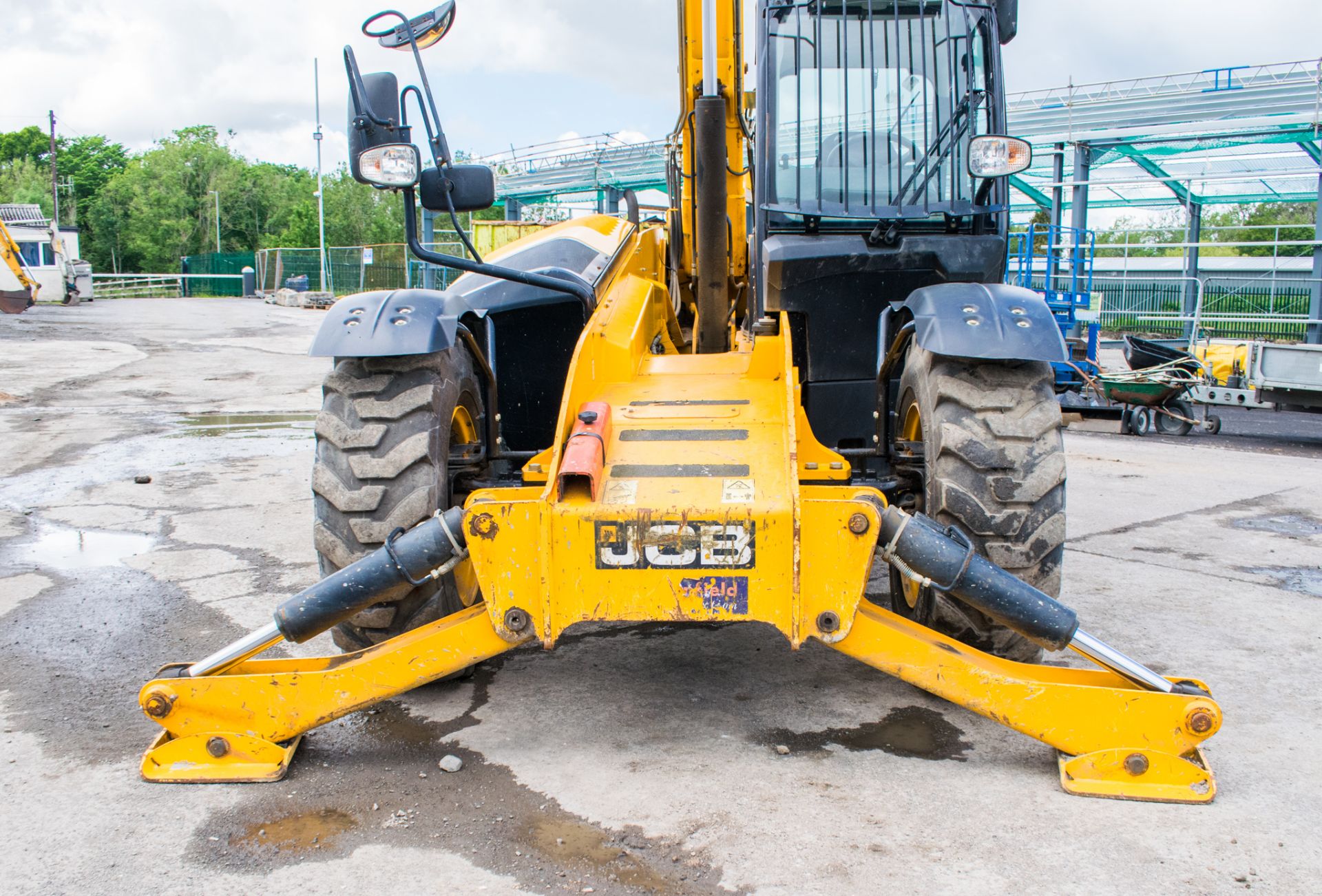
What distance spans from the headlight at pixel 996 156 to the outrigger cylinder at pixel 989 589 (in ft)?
5.75

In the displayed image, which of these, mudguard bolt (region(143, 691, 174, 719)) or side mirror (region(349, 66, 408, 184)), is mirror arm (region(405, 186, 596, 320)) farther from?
mudguard bolt (region(143, 691, 174, 719))

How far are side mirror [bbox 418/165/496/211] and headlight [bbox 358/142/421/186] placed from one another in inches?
6.2

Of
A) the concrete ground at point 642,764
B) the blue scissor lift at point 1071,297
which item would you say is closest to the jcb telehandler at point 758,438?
the concrete ground at point 642,764

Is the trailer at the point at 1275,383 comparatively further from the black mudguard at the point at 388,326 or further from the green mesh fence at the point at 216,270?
the green mesh fence at the point at 216,270

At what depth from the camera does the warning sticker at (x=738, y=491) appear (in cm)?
319

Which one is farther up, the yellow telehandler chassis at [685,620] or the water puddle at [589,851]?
the yellow telehandler chassis at [685,620]

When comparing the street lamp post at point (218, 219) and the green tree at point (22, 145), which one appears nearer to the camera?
the street lamp post at point (218, 219)

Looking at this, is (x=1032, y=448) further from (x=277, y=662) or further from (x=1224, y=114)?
(x=1224, y=114)

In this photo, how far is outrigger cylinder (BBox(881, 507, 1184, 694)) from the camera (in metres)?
3.14

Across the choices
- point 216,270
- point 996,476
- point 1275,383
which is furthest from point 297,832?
point 216,270

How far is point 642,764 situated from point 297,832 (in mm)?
1016

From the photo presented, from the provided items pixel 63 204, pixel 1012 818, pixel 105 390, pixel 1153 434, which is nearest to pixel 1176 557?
pixel 1012 818

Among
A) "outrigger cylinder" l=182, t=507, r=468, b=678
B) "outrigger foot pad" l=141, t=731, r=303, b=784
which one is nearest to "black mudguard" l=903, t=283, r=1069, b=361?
"outrigger cylinder" l=182, t=507, r=468, b=678

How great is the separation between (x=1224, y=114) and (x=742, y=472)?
68.4 feet
